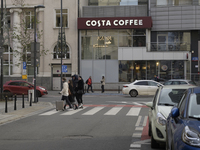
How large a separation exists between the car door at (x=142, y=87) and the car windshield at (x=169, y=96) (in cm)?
2054

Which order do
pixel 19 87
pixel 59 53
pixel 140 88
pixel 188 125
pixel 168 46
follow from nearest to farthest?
pixel 188 125, pixel 140 88, pixel 19 87, pixel 168 46, pixel 59 53

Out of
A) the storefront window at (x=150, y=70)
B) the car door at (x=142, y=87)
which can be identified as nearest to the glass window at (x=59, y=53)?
the storefront window at (x=150, y=70)

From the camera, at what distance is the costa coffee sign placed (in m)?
40.1

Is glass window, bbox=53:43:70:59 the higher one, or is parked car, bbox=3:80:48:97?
glass window, bbox=53:43:70:59

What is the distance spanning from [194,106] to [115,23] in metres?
35.8

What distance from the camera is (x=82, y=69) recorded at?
41.8 meters

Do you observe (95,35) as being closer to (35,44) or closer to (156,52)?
(156,52)

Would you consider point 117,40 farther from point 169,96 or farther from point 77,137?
point 169,96

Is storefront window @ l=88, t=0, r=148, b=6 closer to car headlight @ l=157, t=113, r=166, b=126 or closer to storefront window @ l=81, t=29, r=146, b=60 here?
storefront window @ l=81, t=29, r=146, b=60

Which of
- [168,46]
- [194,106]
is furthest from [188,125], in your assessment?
[168,46]

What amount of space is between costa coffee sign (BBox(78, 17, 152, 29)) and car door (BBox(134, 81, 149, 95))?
11.7 m

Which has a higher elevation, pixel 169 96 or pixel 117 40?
pixel 117 40

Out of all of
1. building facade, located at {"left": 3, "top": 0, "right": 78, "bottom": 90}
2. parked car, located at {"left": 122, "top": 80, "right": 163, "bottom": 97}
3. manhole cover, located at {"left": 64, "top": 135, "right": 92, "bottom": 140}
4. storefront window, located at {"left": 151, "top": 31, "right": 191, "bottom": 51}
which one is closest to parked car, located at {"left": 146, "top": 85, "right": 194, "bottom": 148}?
manhole cover, located at {"left": 64, "top": 135, "right": 92, "bottom": 140}

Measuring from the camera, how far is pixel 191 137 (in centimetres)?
444
